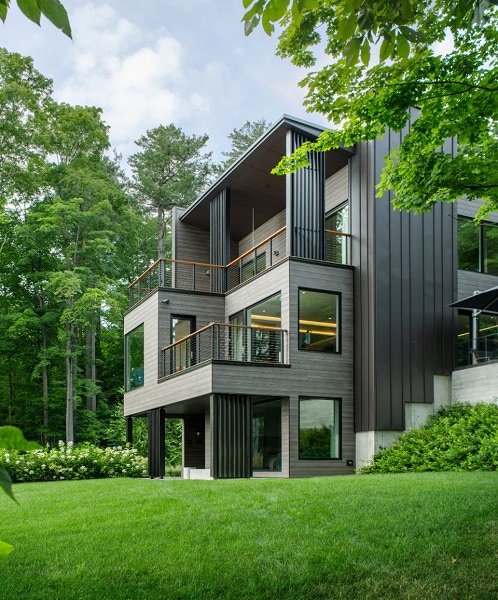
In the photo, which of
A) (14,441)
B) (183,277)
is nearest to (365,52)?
(14,441)

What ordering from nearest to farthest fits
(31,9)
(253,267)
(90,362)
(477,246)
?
(31,9)
(477,246)
(253,267)
(90,362)

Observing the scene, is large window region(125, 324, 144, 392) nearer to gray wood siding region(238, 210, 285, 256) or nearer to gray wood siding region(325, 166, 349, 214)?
gray wood siding region(238, 210, 285, 256)

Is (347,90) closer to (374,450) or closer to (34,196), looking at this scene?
(374,450)

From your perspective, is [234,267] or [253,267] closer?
[253,267]

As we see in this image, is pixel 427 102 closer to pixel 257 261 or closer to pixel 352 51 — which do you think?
pixel 352 51

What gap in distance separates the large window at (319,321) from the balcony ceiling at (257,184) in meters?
3.49

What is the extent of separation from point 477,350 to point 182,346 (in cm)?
713

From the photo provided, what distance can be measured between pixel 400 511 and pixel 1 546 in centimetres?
684

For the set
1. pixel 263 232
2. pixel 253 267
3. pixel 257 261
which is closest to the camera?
pixel 253 267

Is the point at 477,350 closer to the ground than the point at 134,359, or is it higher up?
higher up

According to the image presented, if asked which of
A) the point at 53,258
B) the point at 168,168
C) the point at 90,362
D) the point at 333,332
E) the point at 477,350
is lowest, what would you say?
the point at 90,362

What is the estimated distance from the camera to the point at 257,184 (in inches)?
745

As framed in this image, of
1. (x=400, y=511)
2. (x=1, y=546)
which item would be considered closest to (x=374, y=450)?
(x=400, y=511)

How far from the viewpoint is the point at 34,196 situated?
91.6 ft
